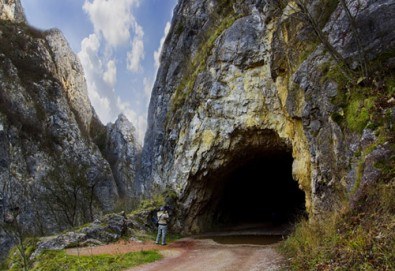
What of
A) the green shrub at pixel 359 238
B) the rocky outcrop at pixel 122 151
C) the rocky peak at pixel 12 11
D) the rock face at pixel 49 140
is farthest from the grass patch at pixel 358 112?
the rocky peak at pixel 12 11

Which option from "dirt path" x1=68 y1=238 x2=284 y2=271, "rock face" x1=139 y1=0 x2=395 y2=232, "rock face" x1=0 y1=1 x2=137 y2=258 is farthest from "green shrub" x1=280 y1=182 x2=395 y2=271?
"rock face" x1=0 y1=1 x2=137 y2=258

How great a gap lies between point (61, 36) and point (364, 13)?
6735 cm

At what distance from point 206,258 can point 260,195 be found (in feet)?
78.1

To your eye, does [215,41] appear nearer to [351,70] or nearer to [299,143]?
[299,143]

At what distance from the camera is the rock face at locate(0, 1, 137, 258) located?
35.9 m

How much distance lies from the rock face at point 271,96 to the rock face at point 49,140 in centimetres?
929

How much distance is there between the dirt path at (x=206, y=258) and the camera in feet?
36.7

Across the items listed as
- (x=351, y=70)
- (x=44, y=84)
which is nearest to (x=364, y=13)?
(x=351, y=70)

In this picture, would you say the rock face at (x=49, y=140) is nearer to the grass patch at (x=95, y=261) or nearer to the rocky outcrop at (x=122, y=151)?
the rocky outcrop at (x=122, y=151)

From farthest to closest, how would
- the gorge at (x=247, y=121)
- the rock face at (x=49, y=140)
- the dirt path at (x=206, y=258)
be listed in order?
the rock face at (x=49, y=140) → the gorge at (x=247, y=121) → the dirt path at (x=206, y=258)

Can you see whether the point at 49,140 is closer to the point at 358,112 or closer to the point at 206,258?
the point at 206,258

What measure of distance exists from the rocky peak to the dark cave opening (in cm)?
5452

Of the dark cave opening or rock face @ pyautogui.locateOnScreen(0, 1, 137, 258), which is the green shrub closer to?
the dark cave opening

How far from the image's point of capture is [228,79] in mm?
23469
